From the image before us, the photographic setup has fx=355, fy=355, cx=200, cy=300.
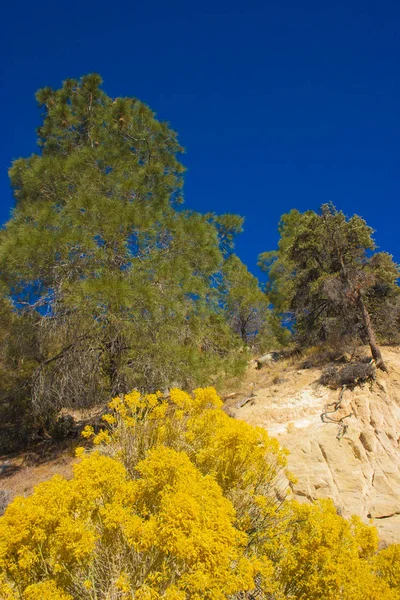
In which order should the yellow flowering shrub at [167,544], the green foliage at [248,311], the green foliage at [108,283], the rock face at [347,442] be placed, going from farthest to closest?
1. the green foliage at [248,311]
2. the green foliage at [108,283]
3. the rock face at [347,442]
4. the yellow flowering shrub at [167,544]

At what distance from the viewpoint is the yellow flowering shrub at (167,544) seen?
2.43 meters

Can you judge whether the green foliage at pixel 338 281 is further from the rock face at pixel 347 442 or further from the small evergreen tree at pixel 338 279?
the rock face at pixel 347 442

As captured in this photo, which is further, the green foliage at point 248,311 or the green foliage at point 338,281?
the green foliage at point 248,311

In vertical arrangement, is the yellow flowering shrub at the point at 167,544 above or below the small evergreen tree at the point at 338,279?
below

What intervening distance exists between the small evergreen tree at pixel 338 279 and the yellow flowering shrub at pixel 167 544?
7.11 meters

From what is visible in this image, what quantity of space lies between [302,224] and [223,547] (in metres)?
11.7

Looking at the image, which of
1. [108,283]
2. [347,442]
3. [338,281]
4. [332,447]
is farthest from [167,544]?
[338,281]

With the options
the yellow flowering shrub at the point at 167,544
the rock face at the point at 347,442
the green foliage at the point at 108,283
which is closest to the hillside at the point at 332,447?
the rock face at the point at 347,442

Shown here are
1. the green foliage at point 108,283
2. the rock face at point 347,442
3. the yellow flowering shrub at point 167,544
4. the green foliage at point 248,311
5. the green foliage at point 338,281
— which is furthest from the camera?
the green foliage at point 248,311

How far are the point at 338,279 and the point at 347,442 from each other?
5229 mm

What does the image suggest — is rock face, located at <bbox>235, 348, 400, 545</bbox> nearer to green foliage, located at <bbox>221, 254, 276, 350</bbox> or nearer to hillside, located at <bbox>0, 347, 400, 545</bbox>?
hillside, located at <bbox>0, 347, 400, 545</bbox>

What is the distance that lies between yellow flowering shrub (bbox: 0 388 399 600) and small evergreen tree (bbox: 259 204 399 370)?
23.3ft

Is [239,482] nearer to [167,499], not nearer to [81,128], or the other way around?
[167,499]

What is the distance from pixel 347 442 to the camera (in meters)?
6.18
